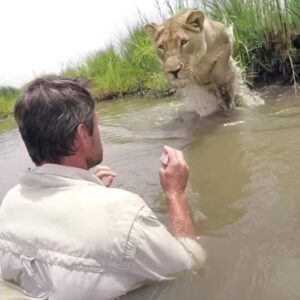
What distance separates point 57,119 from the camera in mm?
2275

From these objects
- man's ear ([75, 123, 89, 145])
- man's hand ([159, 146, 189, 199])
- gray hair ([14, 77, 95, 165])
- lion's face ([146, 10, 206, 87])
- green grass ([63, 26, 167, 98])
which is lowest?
green grass ([63, 26, 167, 98])

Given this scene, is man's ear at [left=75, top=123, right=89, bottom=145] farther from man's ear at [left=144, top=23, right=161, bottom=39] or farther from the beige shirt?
man's ear at [left=144, top=23, right=161, bottom=39]

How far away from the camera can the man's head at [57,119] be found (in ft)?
7.46

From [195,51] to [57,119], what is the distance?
409 centimetres

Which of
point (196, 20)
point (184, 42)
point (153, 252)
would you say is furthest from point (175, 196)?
point (196, 20)

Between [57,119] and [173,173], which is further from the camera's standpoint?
[173,173]

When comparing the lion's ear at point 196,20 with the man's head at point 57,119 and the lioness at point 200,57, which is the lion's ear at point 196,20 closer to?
the lioness at point 200,57

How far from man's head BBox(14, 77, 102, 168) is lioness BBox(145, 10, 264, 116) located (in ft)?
11.7

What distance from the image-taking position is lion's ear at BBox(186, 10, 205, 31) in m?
5.99

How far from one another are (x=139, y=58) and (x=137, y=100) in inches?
32.2

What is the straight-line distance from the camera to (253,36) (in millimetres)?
7770

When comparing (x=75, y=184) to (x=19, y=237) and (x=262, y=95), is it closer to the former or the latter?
(x=19, y=237)

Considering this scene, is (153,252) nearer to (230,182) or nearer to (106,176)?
(106,176)

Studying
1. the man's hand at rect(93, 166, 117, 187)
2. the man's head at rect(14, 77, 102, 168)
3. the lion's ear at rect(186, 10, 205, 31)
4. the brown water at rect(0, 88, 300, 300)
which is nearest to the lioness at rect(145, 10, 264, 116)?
the lion's ear at rect(186, 10, 205, 31)
